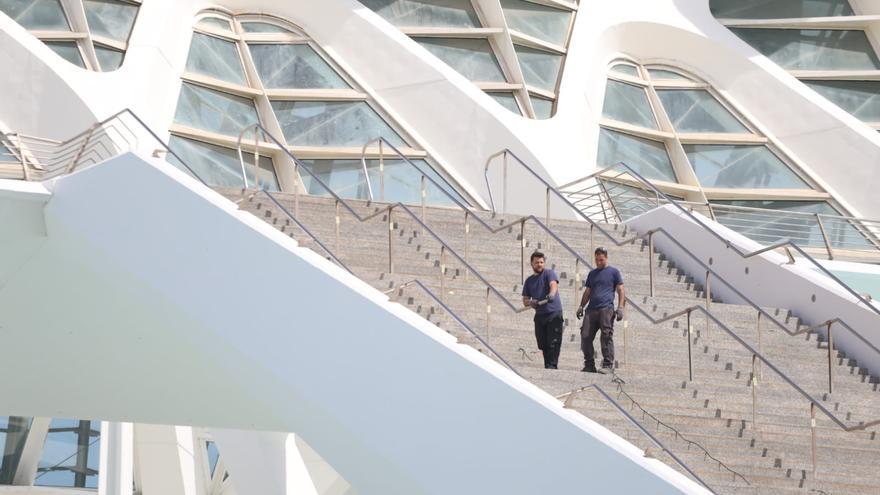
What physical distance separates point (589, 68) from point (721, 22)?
4.41m

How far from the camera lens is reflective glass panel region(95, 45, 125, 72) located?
78.9 ft

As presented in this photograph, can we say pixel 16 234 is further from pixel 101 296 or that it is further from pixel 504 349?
pixel 504 349

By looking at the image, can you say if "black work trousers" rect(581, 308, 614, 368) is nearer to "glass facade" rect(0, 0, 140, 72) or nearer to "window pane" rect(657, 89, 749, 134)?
"glass facade" rect(0, 0, 140, 72)

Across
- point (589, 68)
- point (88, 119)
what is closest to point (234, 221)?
point (88, 119)

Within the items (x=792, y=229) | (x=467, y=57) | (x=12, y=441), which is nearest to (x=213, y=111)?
(x=467, y=57)

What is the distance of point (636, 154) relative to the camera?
28812 millimetres

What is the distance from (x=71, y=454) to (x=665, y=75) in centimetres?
1770

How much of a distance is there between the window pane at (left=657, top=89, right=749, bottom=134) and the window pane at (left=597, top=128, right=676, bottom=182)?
2.92 feet

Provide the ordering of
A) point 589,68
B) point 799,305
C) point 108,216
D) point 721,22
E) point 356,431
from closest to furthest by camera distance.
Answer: point 356,431 < point 108,216 < point 799,305 < point 589,68 < point 721,22

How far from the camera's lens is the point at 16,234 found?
1340 cm

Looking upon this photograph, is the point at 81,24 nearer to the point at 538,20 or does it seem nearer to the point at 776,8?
the point at 538,20

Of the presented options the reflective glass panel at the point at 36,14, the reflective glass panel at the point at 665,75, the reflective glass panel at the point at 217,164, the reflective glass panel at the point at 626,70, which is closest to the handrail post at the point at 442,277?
the reflective glass panel at the point at 217,164

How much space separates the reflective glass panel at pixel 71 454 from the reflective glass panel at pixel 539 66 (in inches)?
582

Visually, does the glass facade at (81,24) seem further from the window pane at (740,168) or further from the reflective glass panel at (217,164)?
the window pane at (740,168)
